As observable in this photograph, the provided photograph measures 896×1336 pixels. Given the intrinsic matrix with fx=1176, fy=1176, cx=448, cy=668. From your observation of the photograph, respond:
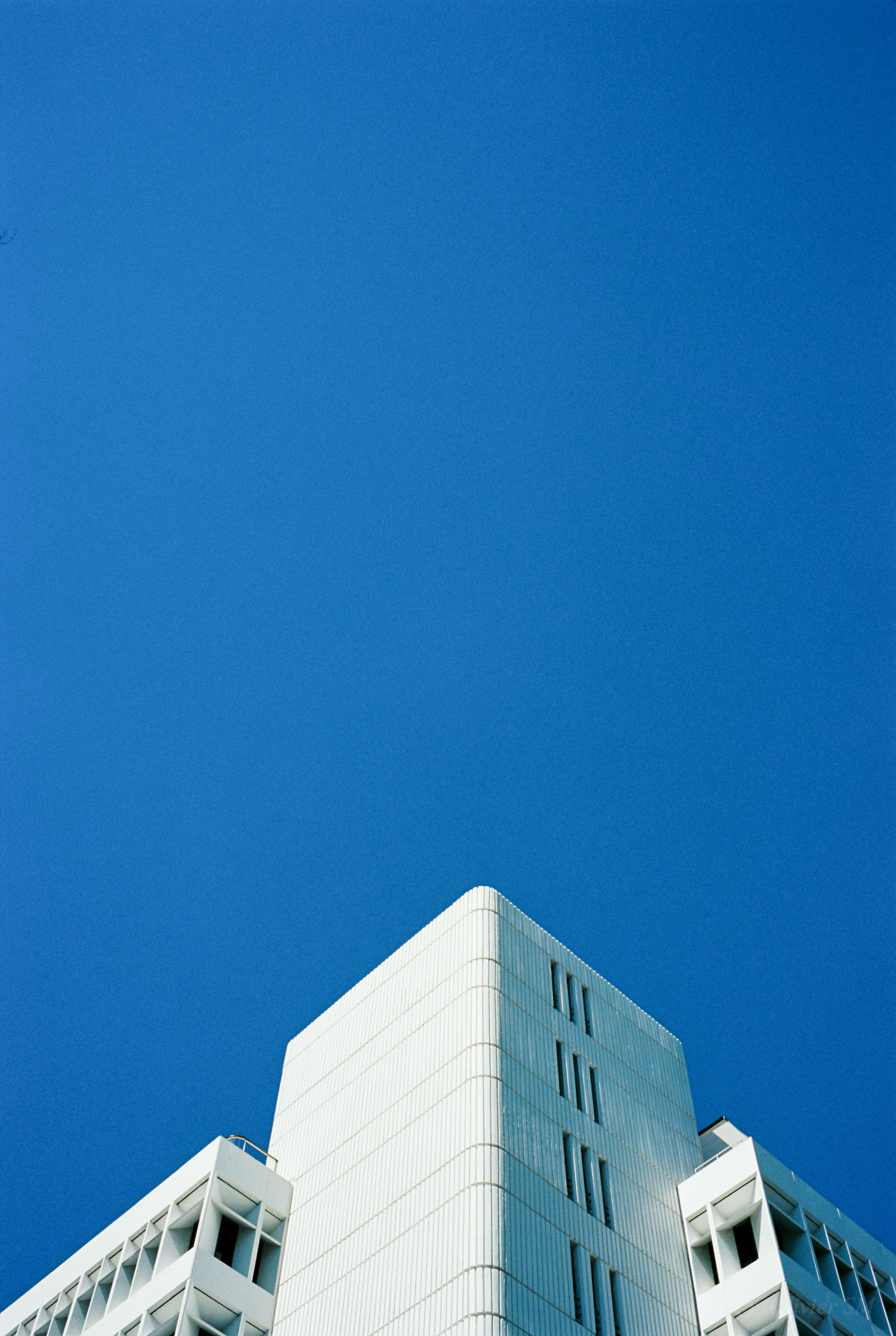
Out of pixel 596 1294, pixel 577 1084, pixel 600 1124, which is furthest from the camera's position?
pixel 577 1084

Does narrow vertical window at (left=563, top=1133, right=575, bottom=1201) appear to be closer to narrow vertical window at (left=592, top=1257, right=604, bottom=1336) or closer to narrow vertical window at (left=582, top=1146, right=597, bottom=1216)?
narrow vertical window at (left=582, top=1146, right=597, bottom=1216)

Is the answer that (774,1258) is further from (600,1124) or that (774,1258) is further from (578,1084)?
(578,1084)

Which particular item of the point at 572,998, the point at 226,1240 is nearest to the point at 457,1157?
the point at 572,998

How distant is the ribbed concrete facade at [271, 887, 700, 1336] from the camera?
136 ft

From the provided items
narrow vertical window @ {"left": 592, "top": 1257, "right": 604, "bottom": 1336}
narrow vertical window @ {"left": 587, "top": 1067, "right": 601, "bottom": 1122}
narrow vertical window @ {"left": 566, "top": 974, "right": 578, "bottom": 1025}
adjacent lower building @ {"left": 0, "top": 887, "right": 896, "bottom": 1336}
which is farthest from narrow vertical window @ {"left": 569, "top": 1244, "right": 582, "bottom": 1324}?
narrow vertical window @ {"left": 566, "top": 974, "right": 578, "bottom": 1025}

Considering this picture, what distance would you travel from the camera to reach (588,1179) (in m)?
47.1

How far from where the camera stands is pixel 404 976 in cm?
5566

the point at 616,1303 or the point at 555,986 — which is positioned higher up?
the point at 555,986

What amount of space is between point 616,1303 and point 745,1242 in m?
8.67

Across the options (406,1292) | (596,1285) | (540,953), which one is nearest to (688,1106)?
(540,953)

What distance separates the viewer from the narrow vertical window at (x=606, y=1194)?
4634cm

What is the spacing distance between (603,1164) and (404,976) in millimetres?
12526

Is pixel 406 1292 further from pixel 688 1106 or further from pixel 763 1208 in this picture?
pixel 688 1106

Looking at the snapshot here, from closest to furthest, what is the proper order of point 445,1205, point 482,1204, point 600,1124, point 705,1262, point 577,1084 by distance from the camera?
point 482,1204, point 445,1205, point 705,1262, point 600,1124, point 577,1084
